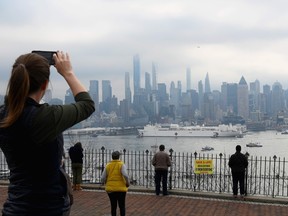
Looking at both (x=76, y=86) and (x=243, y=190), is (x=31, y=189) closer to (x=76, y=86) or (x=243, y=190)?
(x=76, y=86)

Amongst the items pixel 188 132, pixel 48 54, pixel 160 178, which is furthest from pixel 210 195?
pixel 188 132

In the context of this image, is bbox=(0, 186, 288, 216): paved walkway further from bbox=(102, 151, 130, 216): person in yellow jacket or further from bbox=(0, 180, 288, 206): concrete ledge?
bbox=(102, 151, 130, 216): person in yellow jacket

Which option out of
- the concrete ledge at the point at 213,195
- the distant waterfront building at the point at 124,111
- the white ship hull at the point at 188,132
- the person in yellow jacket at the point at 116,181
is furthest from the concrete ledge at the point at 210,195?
the distant waterfront building at the point at 124,111

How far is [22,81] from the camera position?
187 centimetres

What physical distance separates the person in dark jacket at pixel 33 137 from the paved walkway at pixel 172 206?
25.5 ft

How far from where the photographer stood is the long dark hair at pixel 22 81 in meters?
1.87

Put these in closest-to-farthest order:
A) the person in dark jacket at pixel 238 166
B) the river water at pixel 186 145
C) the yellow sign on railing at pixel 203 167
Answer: the person in dark jacket at pixel 238 166, the yellow sign on railing at pixel 203 167, the river water at pixel 186 145

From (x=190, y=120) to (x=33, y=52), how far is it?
153 m

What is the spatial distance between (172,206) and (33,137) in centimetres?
901

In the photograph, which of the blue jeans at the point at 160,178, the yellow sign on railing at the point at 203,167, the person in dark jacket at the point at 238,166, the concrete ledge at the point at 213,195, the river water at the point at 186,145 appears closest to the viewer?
the concrete ledge at the point at 213,195

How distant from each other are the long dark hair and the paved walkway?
7.93m

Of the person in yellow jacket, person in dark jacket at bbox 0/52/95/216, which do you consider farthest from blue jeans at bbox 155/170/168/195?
person in dark jacket at bbox 0/52/95/216

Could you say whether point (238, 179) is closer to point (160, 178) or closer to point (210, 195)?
point (210, 195)

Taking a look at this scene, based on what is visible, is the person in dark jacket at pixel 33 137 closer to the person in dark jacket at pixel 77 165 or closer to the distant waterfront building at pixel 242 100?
the person in dark jacket at pixel 77 165
